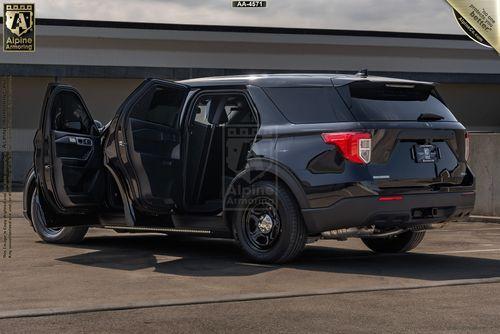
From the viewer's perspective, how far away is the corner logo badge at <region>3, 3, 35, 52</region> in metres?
29.6

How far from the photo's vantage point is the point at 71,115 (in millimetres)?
9992

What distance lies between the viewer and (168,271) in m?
8.41

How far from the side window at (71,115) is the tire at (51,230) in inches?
41.7

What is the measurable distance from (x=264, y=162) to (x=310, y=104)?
27.9 inches

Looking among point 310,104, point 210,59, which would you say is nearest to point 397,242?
point 310,104

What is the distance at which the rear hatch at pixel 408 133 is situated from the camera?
8.33 metres

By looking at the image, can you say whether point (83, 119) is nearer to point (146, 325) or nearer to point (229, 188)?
point (229, 188)

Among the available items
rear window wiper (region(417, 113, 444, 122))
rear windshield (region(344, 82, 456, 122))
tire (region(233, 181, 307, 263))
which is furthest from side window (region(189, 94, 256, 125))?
rear window wiper (region(417, 113, 444, 122))

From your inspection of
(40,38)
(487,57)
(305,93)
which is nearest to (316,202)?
(305,93)

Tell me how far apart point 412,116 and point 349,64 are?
2434 centimetres

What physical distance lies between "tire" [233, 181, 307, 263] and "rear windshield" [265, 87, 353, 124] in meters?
0.71

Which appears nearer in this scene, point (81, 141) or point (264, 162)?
point (264, 162)

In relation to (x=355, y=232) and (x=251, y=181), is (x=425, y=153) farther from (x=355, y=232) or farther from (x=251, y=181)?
(x=251, y=181)

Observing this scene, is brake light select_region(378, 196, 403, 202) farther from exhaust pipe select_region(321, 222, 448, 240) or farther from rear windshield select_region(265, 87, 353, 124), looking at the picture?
rear windshield select_region(265, 87, 353, 124)
